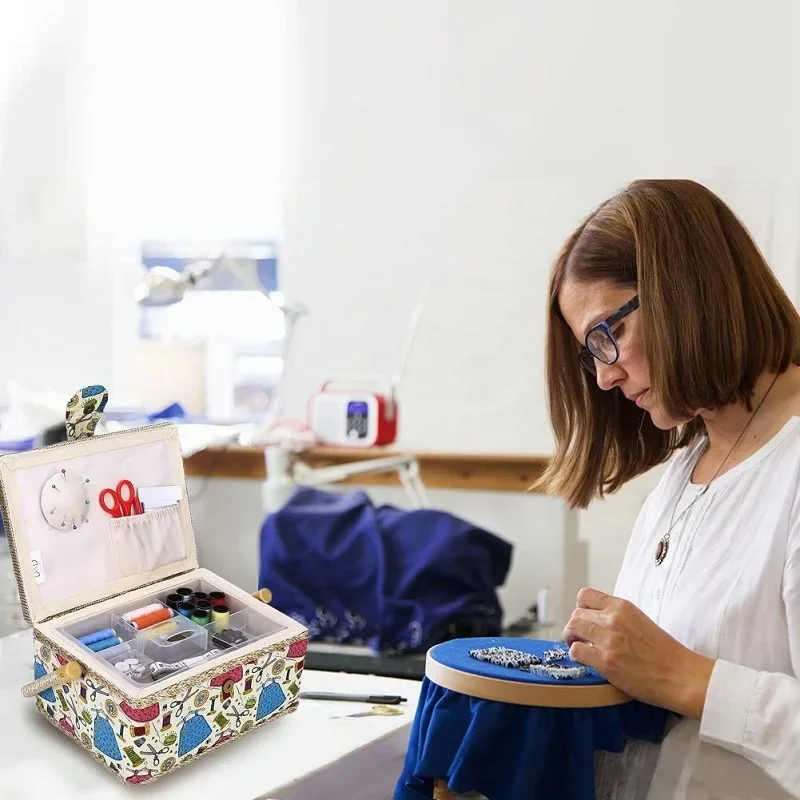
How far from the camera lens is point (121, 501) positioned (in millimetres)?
1126

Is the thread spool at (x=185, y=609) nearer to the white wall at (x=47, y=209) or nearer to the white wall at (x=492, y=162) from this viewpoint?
the white wall at (x=492, y=162)

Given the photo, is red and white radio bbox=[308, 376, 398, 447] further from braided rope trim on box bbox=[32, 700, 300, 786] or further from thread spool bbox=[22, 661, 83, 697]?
thread spool bbox=[22, 661, 83, 697]

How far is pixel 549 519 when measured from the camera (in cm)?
274

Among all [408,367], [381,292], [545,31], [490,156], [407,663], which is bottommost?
[407,663]

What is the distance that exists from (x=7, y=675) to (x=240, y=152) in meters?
2.07

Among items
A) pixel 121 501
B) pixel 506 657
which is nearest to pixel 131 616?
pixel 121 501

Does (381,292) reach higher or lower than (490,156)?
lower

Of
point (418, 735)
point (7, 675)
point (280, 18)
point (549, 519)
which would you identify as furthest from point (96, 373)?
point (418, 735)

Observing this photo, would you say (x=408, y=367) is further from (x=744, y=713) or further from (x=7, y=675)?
(x=744, y=713)

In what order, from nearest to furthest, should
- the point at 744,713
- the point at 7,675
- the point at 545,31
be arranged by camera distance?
1. the point at 744,713
2. the point at 7,675
3. the point at 545,31

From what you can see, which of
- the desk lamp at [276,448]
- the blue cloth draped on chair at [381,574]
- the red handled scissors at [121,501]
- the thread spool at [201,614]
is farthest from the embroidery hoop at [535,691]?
the desk lamp at [276,448]

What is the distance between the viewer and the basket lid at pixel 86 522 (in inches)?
40.8

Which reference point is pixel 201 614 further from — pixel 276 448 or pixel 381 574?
pixel 276 448

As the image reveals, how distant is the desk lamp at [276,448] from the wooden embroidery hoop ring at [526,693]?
1594mm
